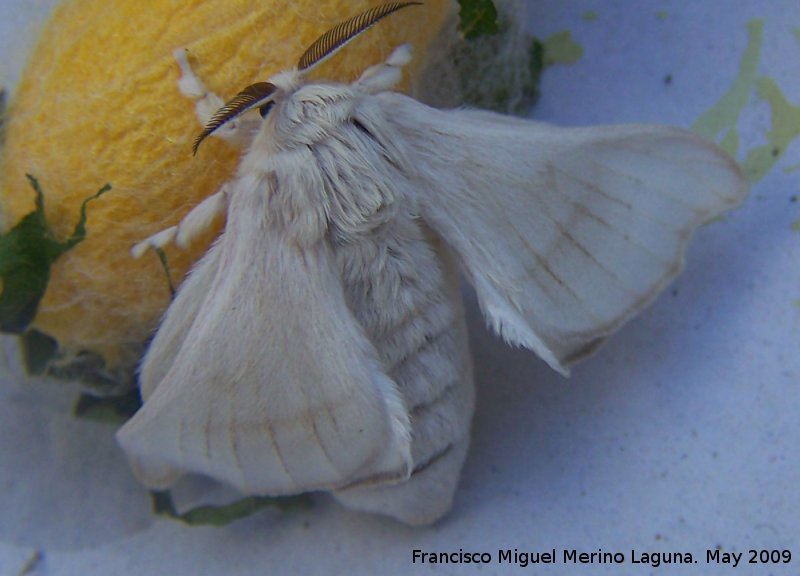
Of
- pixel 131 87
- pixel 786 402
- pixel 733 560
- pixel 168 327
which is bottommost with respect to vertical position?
pixel 733 560

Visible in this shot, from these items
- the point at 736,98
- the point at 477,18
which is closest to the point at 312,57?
the point at 477,18

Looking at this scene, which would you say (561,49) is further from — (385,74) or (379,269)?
(379,269)

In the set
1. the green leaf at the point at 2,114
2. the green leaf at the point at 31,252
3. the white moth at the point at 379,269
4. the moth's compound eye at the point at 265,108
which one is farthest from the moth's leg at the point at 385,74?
the green leaf at the point at 2,114

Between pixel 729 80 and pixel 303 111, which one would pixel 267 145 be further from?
pixel 729 80

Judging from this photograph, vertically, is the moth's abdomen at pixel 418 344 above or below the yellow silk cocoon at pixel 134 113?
below

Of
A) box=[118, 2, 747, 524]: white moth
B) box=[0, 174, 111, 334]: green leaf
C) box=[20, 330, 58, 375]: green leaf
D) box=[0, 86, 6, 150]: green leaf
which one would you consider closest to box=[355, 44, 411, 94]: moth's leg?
box=[118, 2, 747, 524]: white moth

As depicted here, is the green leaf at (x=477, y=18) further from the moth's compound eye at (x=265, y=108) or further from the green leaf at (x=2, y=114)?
the green leaf at (x=2, y=114)

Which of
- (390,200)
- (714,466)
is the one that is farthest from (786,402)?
(390,200)
